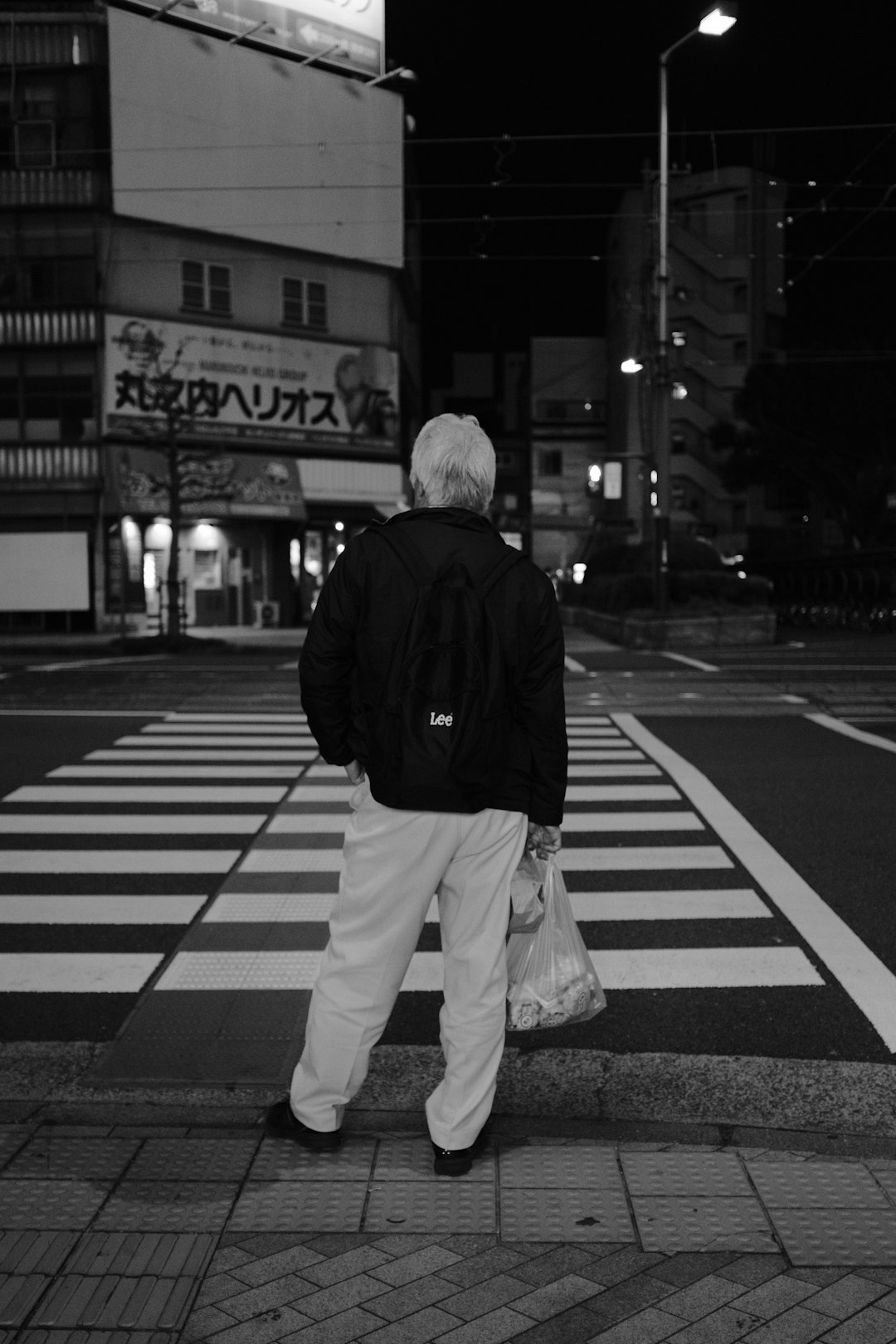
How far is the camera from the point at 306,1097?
11.4 feet

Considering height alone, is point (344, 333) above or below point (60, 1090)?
above

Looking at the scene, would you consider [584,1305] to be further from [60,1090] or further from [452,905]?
[60,1090]

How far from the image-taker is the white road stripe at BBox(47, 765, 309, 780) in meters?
10.5

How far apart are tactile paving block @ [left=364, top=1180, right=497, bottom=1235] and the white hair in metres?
1.68

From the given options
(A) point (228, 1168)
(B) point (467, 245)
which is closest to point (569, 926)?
(A) point (228, 1168)

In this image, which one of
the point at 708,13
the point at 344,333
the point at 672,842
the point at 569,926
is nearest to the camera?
the point at 569,926

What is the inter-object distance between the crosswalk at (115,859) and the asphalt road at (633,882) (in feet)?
0.06

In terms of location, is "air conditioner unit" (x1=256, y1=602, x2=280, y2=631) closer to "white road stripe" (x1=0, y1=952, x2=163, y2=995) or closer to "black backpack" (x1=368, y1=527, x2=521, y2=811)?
"white road stripe" (x1=0, y1=952, x2=163, y2=995)

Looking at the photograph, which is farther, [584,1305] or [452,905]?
[452,905]

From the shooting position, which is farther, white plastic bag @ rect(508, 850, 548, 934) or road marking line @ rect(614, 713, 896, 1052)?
road marking line @ rect(614, 713, 896, 1052)

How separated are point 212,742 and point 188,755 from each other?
3.37 feet

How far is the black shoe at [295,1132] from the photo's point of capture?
3494 mm

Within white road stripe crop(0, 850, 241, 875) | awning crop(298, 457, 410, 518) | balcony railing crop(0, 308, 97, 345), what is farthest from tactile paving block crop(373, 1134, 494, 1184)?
awning crop(298, 457, 410, 518)

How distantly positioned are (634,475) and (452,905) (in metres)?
62.8
